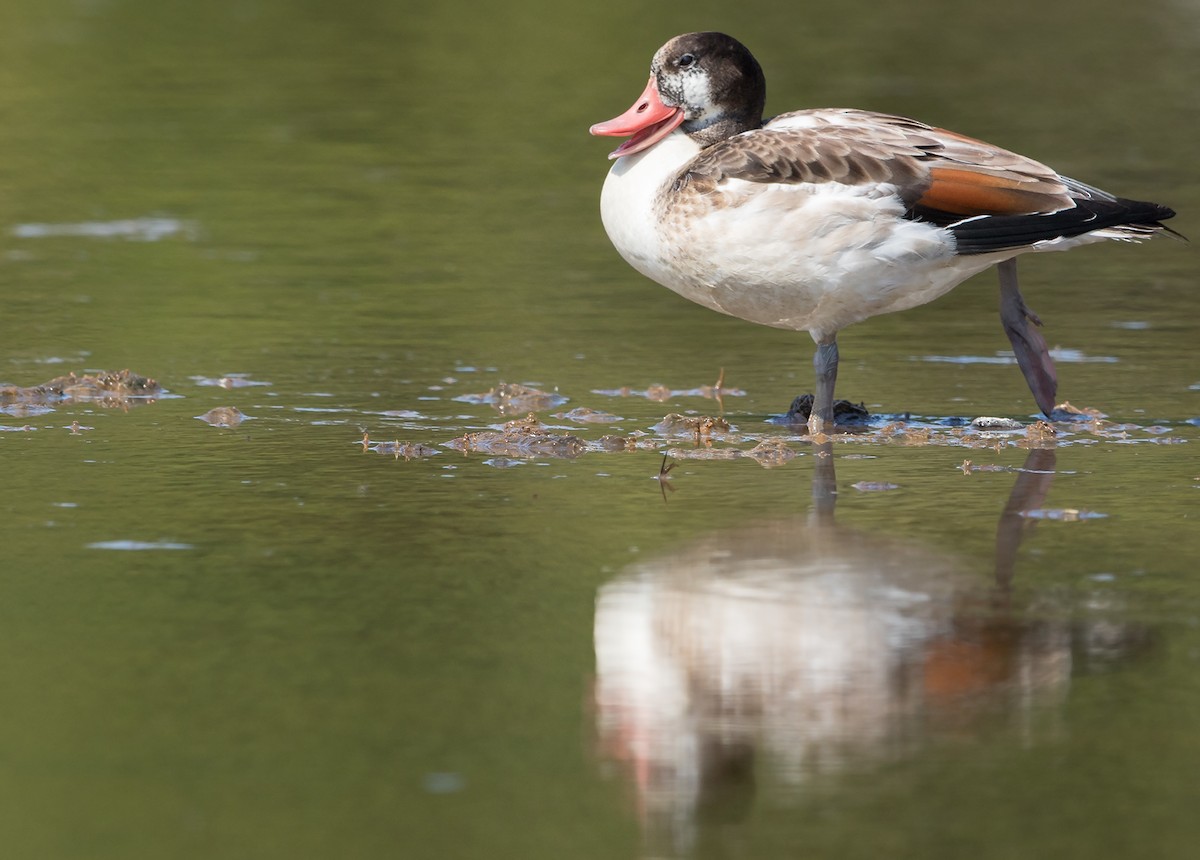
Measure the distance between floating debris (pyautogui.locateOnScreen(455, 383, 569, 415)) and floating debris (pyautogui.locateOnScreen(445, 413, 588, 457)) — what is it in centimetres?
60

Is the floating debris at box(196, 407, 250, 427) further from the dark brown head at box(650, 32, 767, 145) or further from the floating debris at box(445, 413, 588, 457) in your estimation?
the dark brown head at box(650, 32, 767, 145)

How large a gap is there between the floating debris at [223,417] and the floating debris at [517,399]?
985 millimetres

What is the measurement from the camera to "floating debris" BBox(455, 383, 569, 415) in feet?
27.1

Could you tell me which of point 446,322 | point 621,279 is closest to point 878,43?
point 621,279

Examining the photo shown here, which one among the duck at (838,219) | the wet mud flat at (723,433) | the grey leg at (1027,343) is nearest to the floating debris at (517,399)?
the wet mud flat at (723,433)

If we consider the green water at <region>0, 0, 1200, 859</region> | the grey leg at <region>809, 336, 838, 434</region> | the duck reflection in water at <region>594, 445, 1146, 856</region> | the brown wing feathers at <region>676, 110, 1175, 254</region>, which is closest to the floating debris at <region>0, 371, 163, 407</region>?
the green water at <region>0, 0, 1200, 859</region>

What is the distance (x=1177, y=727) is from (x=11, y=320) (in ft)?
23.3

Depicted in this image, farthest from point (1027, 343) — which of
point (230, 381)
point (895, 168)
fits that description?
point (230, 381)

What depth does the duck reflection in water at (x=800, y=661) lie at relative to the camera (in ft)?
14.5

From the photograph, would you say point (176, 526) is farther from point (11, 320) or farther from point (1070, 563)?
point (11, 320)

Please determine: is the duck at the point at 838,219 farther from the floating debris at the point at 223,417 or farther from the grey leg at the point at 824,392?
the floating debris at the point at 223,417

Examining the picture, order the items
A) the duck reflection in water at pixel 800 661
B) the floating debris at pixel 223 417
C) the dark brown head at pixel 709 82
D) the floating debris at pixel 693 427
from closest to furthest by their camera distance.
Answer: the duck reflection in water at pixel 800 661 < the floating debris at pixel 693 427 < the floating debris at pixel 223 417 < the dark brown head at pixel 709 82

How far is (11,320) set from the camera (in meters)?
10.0

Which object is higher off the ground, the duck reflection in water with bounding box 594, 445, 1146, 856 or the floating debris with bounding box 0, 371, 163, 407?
the floating debris with bounding box 0, 371, 163, 407
